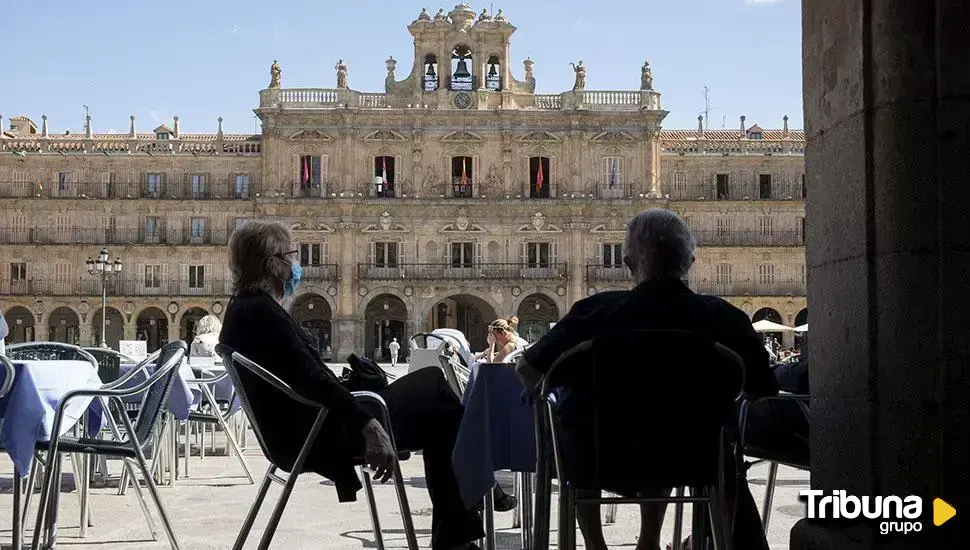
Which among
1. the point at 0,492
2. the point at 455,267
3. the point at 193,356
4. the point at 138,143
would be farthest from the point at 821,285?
the point at 138,143

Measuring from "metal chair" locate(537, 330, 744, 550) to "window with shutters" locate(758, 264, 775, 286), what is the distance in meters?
42.4

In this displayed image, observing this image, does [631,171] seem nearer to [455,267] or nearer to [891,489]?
[455,267]

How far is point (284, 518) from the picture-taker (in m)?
5.86

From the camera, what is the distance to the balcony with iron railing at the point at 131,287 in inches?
1699

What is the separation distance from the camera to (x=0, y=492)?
22.7 feet

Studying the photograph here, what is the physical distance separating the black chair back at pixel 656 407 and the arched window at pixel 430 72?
40744 millimetres

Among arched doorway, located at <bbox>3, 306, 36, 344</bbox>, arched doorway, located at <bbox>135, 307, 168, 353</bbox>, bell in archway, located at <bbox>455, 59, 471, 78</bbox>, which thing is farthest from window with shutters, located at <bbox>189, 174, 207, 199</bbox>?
bell in archway, located at <bbox>455, 59, 471, 78</bbox>

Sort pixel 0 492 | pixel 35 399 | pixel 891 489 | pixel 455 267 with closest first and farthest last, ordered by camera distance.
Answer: pixel 891 489 < pixel 35 399 < pixel 0 492 < pixel 455 267


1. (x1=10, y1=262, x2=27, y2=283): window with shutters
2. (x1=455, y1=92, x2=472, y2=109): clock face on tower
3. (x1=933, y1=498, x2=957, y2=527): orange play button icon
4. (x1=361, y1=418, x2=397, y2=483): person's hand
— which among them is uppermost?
(x1=455, y1=92, x2=472, y2=109): clock face on tower

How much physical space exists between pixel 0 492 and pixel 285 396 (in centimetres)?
367

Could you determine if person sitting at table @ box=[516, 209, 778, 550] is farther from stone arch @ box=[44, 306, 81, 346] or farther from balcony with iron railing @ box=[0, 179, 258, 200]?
stone arch @ box=[44, 306, 81, 346]

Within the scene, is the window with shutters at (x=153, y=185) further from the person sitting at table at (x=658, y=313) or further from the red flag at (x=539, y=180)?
A: the person sitting at table at (x=658, y=313)

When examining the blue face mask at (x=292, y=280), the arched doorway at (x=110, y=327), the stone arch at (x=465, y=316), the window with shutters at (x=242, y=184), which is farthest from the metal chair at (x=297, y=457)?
the arched doorway at (x=110, y=327)

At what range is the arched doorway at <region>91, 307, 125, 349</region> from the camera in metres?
43.5
